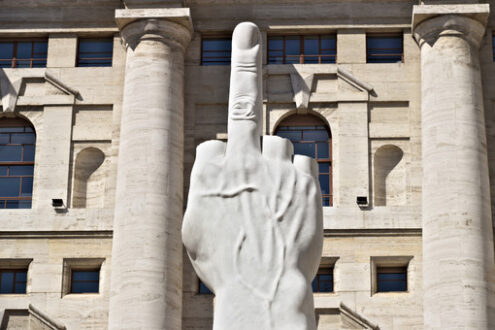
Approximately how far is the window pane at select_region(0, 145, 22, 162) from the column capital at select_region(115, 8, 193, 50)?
161 inches

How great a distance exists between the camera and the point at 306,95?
3709 centimetres

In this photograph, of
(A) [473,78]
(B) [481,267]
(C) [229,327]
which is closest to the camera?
(C) [229,327]

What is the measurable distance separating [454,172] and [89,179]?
9.48 meters

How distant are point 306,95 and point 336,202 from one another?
119 inches

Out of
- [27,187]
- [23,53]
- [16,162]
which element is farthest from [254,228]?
[23,53]

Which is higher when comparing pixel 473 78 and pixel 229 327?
pixel 473 78

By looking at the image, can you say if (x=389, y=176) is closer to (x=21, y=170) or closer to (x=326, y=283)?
(x=326, y=283)

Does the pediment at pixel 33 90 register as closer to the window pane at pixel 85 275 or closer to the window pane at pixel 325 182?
the window pane at pixel 85 275

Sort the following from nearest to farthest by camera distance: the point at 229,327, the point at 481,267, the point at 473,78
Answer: the point at 229,327 → the point at 481,267 → the point at 473,78

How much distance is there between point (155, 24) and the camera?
3666 centimetres

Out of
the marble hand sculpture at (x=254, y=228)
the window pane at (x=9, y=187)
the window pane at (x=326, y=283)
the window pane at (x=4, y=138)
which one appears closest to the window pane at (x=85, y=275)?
the window pane at (x=9, y=187)

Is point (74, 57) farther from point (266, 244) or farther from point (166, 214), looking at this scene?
point (266, 244)

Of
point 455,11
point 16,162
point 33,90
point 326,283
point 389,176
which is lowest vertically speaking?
point 326,283

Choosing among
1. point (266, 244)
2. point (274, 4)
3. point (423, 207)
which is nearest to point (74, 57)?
point (274, 4)
